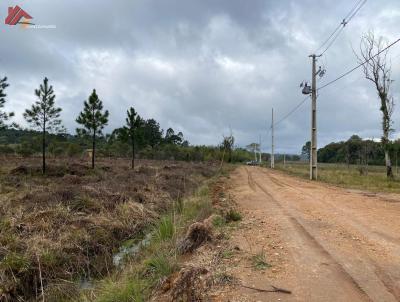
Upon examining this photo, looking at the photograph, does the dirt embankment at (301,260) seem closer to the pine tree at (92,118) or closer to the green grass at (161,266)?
the green grass at (161,266)

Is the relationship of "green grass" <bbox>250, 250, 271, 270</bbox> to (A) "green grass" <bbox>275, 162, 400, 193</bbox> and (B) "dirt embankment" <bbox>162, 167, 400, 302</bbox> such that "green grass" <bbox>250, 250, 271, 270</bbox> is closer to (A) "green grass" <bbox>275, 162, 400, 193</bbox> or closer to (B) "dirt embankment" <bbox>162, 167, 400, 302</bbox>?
(B) "dirt embankment" <bbox>162, 167, 400, 302</bbox>

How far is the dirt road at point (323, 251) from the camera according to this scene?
4.80 metres

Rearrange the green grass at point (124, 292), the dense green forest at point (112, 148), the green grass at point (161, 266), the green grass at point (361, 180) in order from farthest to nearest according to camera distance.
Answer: the dense green forest at point (112, 148) < the green grass at point (361, 180) < the green grass at point (161, 266) < the green grass at point (124, 292)

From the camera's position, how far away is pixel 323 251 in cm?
656

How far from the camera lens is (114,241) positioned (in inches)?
409

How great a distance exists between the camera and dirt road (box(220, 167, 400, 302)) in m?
4.80

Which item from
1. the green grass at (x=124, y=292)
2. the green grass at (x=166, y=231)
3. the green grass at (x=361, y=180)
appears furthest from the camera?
the green grass at (x=361, y=180)

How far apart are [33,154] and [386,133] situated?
4300cm

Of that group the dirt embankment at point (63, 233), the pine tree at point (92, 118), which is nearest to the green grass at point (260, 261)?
the dirt embankment at point (63, 233)

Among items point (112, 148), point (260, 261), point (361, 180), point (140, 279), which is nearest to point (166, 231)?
point (140, 279)

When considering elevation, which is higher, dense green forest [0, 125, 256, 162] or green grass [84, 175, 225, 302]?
dense green forest [0, 125, 256, 162]

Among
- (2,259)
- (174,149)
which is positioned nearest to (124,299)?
(2,259)

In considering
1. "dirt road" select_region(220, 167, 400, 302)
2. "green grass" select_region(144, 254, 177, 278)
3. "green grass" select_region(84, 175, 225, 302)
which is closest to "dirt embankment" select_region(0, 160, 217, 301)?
"green grass" select_region(84, 175, 225, 302)

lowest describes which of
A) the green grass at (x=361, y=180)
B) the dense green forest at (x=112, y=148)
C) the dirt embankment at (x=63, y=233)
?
the dirt embankment at (x=63, y=233)
